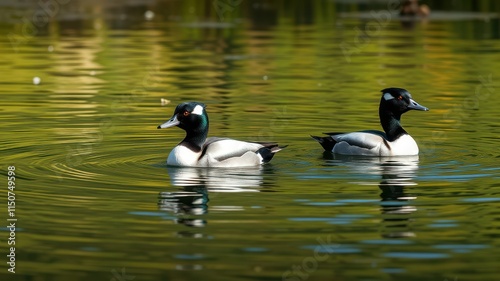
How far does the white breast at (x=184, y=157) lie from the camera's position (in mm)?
14469

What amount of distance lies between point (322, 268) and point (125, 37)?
2581 centimetres

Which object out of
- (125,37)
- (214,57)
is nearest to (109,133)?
(214,57)

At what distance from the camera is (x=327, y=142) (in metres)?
16.0

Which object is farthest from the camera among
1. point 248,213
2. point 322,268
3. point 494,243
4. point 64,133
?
point 64,133

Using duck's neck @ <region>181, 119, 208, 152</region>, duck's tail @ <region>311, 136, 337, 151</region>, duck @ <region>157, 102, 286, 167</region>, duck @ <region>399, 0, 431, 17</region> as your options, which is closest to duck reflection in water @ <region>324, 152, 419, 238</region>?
duck's tail @ <region>311, 136, 337, 151</region>

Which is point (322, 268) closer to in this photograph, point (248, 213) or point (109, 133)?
point (248, 213)

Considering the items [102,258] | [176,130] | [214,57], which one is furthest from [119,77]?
[102,258]

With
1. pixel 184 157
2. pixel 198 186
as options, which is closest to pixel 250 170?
pixel 184 157

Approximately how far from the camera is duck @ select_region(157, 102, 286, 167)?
1443 cm

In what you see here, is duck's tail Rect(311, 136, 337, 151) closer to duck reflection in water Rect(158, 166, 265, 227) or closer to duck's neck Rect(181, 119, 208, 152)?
duck reflection in water Rect(158, 166, 265, 227)

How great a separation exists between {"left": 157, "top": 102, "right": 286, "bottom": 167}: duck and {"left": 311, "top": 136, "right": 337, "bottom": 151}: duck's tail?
3.67ft

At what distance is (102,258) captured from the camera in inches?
392

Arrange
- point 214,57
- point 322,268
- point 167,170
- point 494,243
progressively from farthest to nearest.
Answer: point 214,57 < point 167,170 < point 494,243 < point 322,268

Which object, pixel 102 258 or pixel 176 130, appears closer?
pixel 102 258
